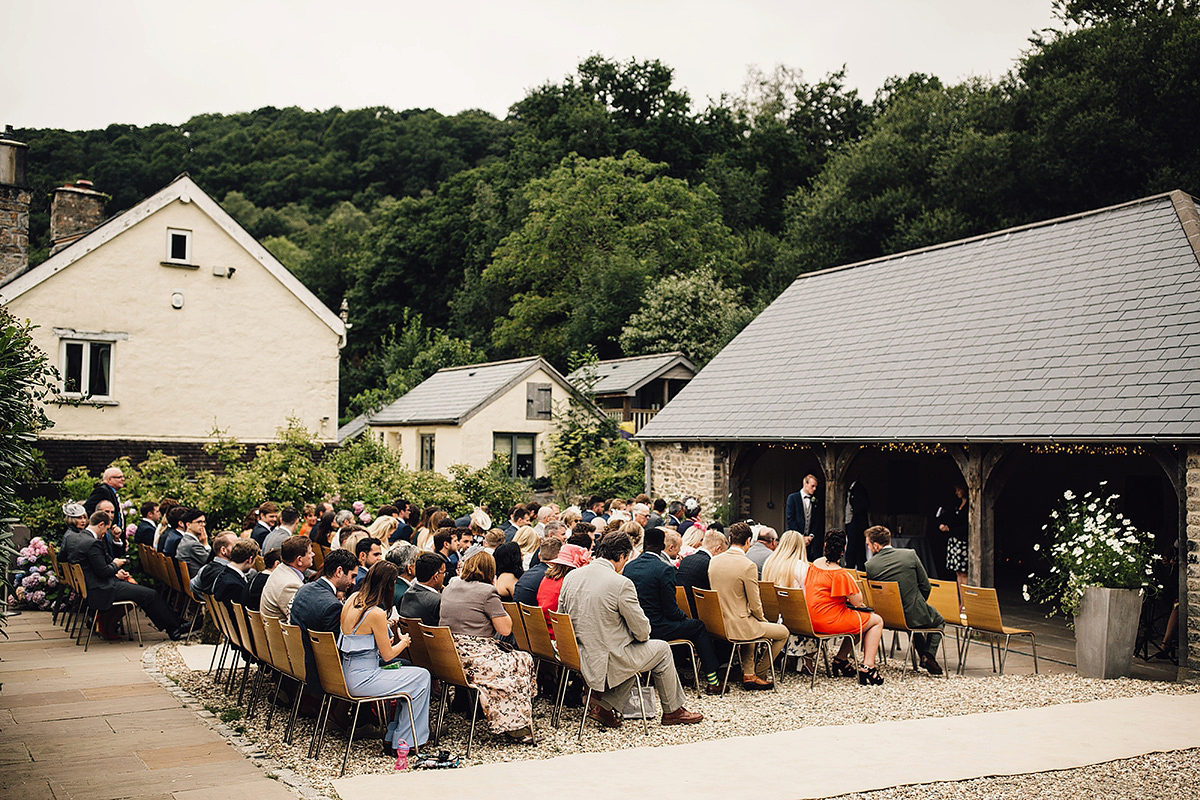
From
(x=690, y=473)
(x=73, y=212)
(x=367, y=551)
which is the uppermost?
(x=73, y=212)

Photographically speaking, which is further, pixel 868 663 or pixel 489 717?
pixel 868 663

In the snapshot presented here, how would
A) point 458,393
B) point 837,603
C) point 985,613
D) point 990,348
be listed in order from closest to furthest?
point 837,603
point 985,613
point 990,348
point 458,393

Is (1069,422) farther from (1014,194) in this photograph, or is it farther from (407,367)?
(407,367)

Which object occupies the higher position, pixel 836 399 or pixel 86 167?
pixel 86 167

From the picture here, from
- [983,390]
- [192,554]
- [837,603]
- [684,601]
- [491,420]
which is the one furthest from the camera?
[491,420]

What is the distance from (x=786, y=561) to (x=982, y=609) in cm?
Answer: 200

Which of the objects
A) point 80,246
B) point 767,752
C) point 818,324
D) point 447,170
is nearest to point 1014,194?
point 818,324

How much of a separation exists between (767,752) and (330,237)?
50895 mm

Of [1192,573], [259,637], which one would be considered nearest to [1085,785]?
[1192,573]

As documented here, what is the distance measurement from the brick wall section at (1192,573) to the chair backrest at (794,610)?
3838 mm

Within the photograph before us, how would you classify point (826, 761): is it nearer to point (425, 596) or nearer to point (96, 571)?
point (425, 596)

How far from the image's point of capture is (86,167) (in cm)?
4191

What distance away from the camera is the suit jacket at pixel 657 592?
28.1ft

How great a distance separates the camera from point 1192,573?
10047 mm
